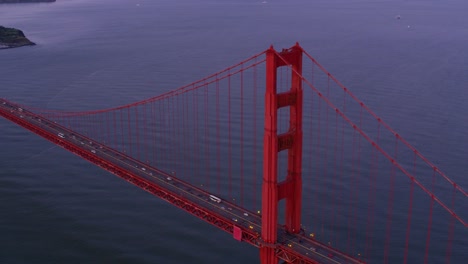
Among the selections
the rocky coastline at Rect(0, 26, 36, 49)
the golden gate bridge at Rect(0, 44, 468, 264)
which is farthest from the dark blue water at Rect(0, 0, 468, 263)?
the rocky coastline at Rect(0, 26, 36, 49)

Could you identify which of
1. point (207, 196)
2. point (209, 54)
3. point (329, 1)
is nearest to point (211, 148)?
point (207, 196)

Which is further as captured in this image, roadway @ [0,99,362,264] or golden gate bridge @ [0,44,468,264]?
golden gate bridge @ [0,44,468,264]

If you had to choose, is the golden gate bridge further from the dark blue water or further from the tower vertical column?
the dark blue water

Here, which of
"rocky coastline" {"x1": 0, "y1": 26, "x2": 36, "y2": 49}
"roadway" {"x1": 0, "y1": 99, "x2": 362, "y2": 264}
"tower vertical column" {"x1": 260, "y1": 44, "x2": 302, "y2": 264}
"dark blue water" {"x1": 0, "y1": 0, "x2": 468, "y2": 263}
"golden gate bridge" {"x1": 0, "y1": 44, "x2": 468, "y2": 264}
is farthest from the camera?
"rocky coastline" {"x1": 0, "y1": 26, "x2": 36, "y2": 49}

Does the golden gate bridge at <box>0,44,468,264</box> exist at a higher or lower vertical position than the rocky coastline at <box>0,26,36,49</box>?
lower

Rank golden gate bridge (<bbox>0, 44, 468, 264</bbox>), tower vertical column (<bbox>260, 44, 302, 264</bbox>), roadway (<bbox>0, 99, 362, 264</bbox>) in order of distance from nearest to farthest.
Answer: tower vertical column (<bbox>260, 44, 302, 264</bbox>) → roadway (<bbox>0, 99, 362, 264</bbox>) → golden gate bridge (<bbox>0, 44, 468, 264</bbox>)

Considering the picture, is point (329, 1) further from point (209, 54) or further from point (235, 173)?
point (235, 173)
